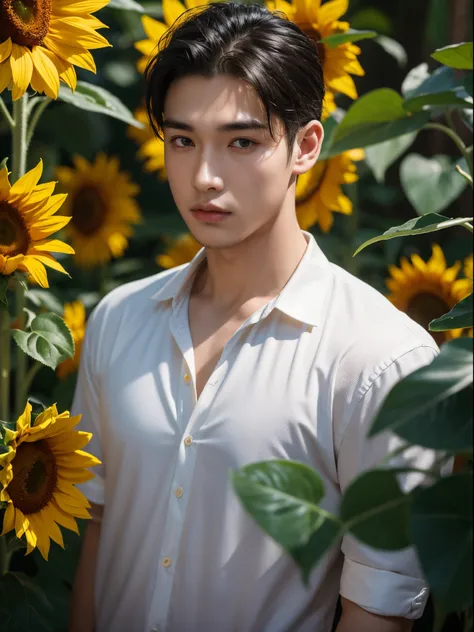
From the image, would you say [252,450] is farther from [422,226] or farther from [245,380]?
[422,226]

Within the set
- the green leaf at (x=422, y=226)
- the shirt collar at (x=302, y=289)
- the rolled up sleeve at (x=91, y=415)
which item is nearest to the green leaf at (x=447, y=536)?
the green leaf at (x=422, y=226)

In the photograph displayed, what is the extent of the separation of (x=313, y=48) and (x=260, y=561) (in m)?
0.62

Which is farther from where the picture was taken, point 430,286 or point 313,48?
point 430,286

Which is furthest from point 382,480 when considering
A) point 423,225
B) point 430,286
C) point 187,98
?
point 430,286

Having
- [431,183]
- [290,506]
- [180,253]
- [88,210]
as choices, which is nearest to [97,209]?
[88,210]

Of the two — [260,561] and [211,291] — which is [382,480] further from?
[211,291]

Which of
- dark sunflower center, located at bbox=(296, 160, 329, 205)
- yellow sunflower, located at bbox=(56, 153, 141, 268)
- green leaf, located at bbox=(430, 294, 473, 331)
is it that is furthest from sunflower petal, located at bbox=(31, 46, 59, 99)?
yellow sunflower, located at bbox=(56, 153, 141, 268)

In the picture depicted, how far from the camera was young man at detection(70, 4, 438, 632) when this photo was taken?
1148 millimetres

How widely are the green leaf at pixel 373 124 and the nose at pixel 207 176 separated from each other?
0.90ft

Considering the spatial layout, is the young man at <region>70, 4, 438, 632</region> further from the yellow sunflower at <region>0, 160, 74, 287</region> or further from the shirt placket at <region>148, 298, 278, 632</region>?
the yellow sunflower at <region>0, 160, 74, 287</region>

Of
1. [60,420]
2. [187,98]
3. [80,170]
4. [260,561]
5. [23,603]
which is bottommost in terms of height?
[23,603]

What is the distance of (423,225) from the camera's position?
1.04 meters

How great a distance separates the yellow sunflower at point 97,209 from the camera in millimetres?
2113

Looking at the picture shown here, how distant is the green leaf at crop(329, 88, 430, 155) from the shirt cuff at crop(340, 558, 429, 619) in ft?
1.87
